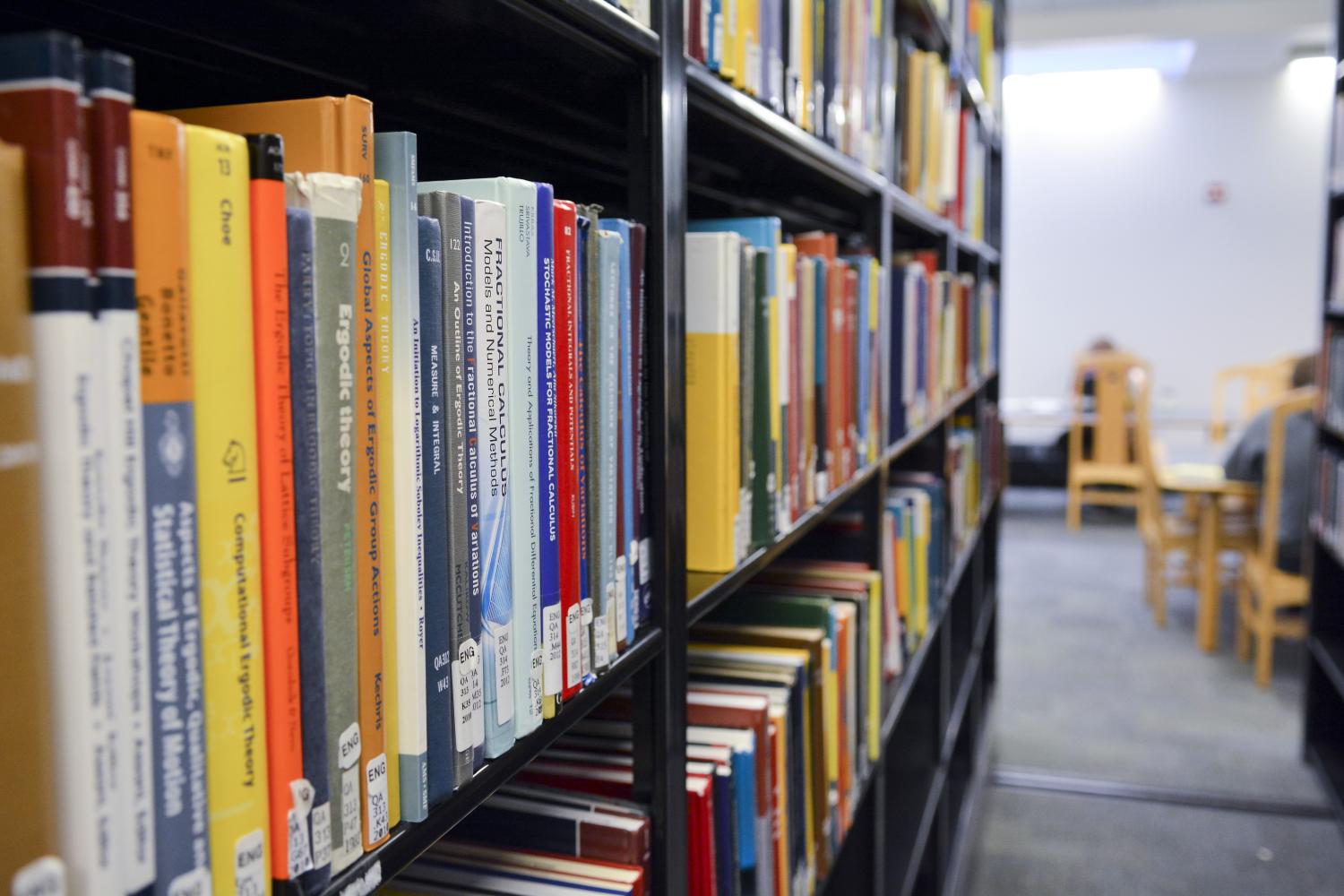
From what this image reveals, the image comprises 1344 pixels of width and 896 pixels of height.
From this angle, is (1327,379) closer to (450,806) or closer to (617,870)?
(617,870)

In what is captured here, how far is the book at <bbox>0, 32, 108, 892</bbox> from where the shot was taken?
0.32m

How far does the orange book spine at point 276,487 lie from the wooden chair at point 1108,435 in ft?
20.6

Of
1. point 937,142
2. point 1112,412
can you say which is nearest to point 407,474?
point 937,142

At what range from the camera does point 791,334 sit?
3.58 ft

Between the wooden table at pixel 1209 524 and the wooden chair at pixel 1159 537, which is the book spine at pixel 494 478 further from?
the wooden chair at pixel 1159 537

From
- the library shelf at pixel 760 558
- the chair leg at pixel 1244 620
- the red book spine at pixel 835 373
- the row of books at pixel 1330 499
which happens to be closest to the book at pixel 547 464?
the library shelf at pixel 760 558

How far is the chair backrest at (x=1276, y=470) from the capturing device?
3746mm

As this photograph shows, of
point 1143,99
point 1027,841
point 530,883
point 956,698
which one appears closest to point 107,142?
point 530,883

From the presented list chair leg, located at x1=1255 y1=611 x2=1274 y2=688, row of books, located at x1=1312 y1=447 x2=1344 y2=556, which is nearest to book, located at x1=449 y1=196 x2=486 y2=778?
row of books, located at x1=1312 y1=447 x2=1344 y2=556

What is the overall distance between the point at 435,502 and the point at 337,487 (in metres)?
0.08

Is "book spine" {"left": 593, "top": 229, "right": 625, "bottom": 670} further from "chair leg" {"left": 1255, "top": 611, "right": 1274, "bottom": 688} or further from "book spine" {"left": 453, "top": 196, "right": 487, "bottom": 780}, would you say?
"chair leg" {"left": 1255, "top": 611, "right": 1274, "bottom": 688}

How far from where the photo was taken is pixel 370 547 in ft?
1.54

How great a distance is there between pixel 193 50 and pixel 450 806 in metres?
0.47

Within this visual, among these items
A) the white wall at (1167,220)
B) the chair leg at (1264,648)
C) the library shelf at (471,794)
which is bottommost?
the chair leg at (1264,648)
